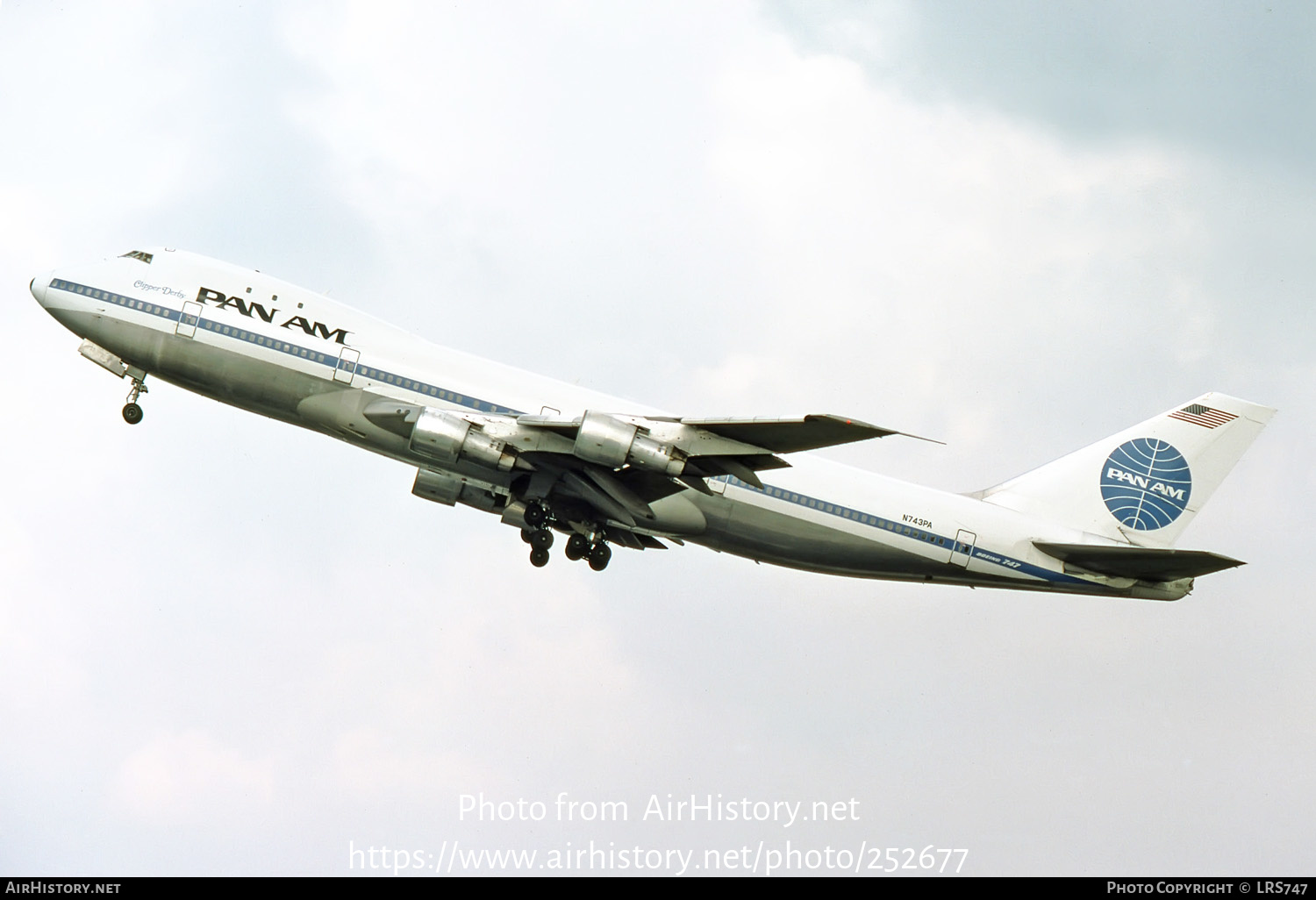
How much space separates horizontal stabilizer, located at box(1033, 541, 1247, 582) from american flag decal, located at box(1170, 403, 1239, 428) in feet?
19.6

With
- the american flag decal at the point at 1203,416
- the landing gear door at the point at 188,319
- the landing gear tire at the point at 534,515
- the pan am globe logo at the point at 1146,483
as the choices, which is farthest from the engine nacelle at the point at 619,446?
the american flag decal at the point at 1203,416

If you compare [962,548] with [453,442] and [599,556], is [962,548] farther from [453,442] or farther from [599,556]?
[453,442]

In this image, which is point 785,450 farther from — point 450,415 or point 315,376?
point 315,376

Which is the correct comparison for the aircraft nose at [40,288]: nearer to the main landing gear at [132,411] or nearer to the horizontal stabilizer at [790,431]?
the main landing gear at [132,411]

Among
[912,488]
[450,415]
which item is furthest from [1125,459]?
[450,415]

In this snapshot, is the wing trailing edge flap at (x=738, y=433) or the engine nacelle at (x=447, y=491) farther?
the engine nacelle at (x=447, y=491)

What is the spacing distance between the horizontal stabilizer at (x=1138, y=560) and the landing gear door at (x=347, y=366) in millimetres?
19625

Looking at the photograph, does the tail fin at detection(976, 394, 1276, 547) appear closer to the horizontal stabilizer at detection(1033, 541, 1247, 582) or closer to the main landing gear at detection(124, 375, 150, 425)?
the horizontal stabilizer at detection(1033, 541, 1247, 582)

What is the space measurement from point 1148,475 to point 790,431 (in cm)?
1547

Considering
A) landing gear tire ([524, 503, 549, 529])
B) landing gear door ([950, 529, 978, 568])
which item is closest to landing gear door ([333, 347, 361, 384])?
landing gear tire ([524, 503, 549, 529])

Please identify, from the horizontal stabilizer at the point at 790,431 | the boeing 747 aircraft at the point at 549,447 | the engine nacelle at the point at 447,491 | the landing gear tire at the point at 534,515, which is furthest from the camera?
the engine nacelle at the point at 447,491

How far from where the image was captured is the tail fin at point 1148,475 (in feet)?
129

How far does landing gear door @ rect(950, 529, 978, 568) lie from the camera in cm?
3656
